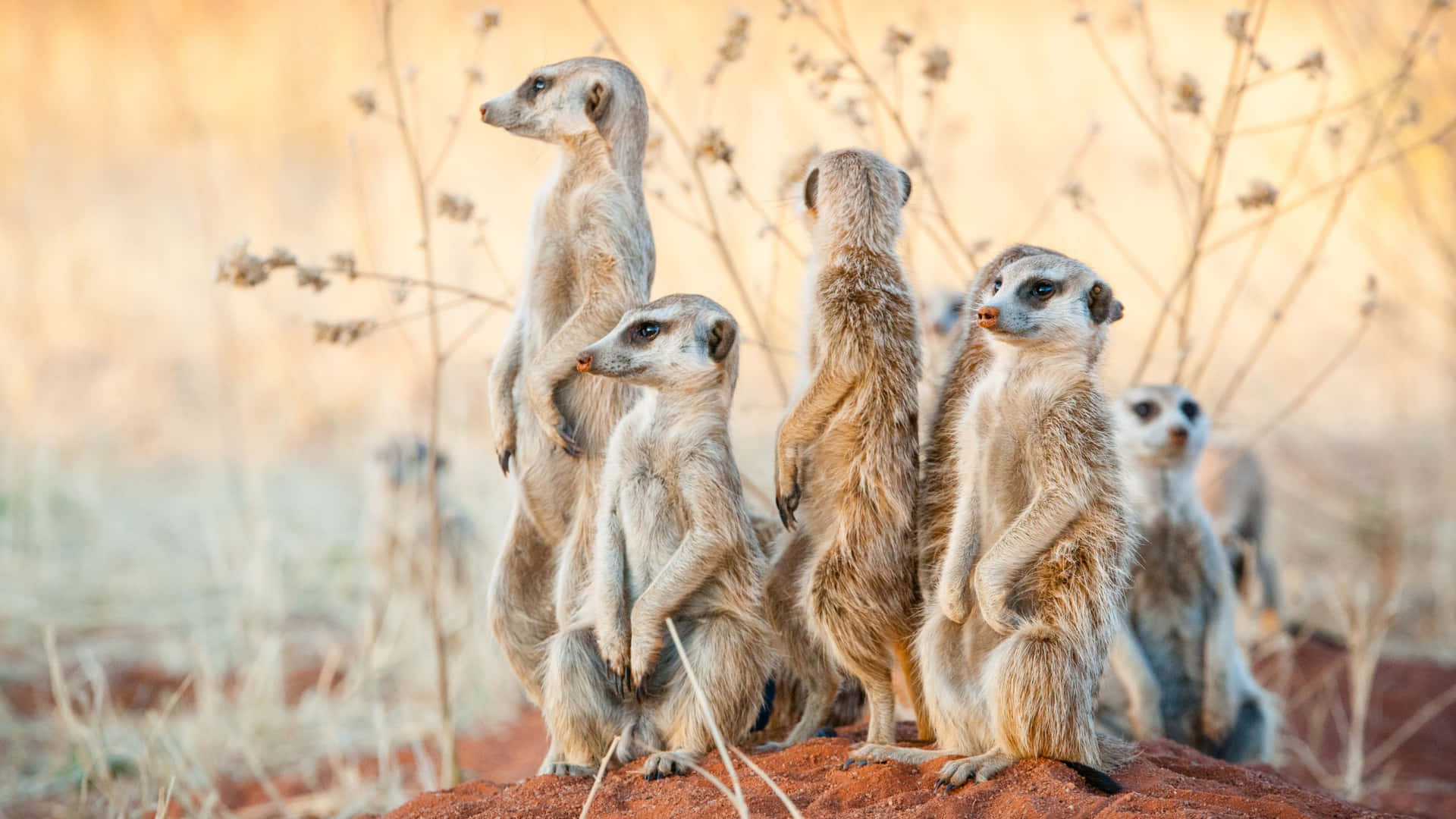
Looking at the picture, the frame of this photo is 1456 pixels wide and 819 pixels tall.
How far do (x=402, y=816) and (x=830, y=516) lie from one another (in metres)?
1.17

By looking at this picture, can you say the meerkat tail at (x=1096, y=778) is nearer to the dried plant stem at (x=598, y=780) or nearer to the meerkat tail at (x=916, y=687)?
the meerkat tail at (x=916, y=687)

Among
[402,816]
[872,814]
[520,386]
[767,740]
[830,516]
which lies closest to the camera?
[872,814]

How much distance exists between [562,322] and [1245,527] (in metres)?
4.92

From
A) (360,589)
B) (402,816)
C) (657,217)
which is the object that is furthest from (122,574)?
(402,816)

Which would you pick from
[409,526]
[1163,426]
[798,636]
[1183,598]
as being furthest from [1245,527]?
[798,636]

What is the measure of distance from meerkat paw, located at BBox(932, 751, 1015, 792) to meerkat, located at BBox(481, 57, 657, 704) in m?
1.18

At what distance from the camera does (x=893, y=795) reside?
2.53 meters

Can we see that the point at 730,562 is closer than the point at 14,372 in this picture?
Yes

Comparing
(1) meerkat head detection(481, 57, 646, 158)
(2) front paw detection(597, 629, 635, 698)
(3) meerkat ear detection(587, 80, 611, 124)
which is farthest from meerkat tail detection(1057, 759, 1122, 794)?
(3) meerkat ear detection(587, 80, 611, 124)

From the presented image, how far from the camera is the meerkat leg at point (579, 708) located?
3.03m

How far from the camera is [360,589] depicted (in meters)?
8.25

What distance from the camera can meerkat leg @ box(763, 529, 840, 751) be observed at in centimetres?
304

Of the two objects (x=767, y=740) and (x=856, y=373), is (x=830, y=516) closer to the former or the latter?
(x=856, y=373)

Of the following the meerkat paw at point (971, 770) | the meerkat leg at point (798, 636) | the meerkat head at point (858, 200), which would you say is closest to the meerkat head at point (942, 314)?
the meerkat head at point (858, 200)
